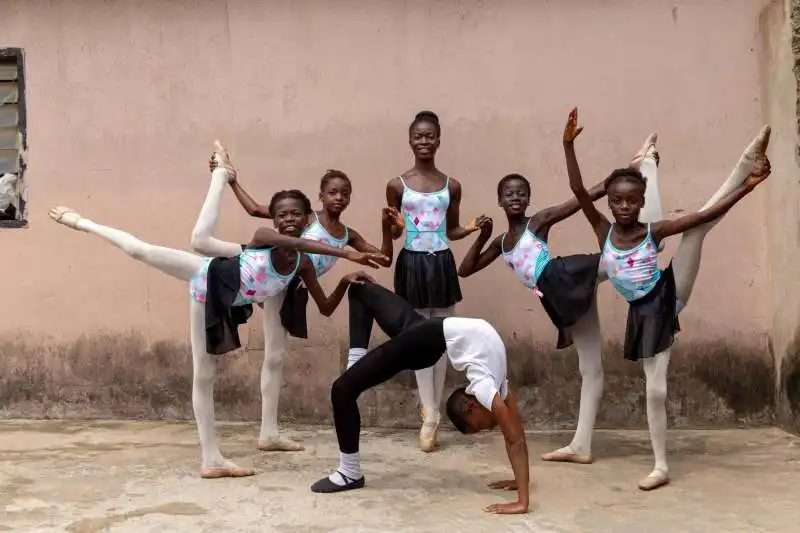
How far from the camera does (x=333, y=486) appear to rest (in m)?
3.86

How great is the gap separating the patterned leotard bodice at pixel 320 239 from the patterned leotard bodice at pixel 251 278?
0.35 meters

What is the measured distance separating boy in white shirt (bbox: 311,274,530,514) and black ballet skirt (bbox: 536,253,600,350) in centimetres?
75

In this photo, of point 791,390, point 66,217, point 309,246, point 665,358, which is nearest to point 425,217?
point 309,246

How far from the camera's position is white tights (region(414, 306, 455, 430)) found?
484 cm

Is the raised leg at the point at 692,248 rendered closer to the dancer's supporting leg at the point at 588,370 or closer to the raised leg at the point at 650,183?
the raised leg at the point at 650,183

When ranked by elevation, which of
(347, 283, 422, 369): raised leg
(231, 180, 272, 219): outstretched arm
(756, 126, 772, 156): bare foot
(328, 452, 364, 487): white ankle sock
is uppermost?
(756, 126, 772, 156): bare foot

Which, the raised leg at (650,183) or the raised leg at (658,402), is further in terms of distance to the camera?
the raised leg at (650,183)

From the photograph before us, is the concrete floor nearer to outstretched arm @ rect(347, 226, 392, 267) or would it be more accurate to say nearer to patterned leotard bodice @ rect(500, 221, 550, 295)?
patterned leotard bodice @ rect(500, 221, 550, 295)

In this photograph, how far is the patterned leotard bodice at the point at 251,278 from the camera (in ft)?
13.8

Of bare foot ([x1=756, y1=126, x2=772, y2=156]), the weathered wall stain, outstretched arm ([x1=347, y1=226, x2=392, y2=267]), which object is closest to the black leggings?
outstretched arm ([x1=347, y1=226, x2=392, y2=267])

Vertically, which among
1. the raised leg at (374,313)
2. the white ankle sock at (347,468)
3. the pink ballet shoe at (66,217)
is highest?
the pink ballet shoe at (66,217)

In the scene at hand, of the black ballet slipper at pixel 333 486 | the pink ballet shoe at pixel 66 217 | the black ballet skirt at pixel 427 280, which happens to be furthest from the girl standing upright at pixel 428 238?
the pink ballet shoe at pixel 66 217

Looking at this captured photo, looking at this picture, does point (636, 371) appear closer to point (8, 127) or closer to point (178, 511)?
point (178, 511)

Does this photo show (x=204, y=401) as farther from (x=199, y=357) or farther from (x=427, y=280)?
(x=427, y=280)
